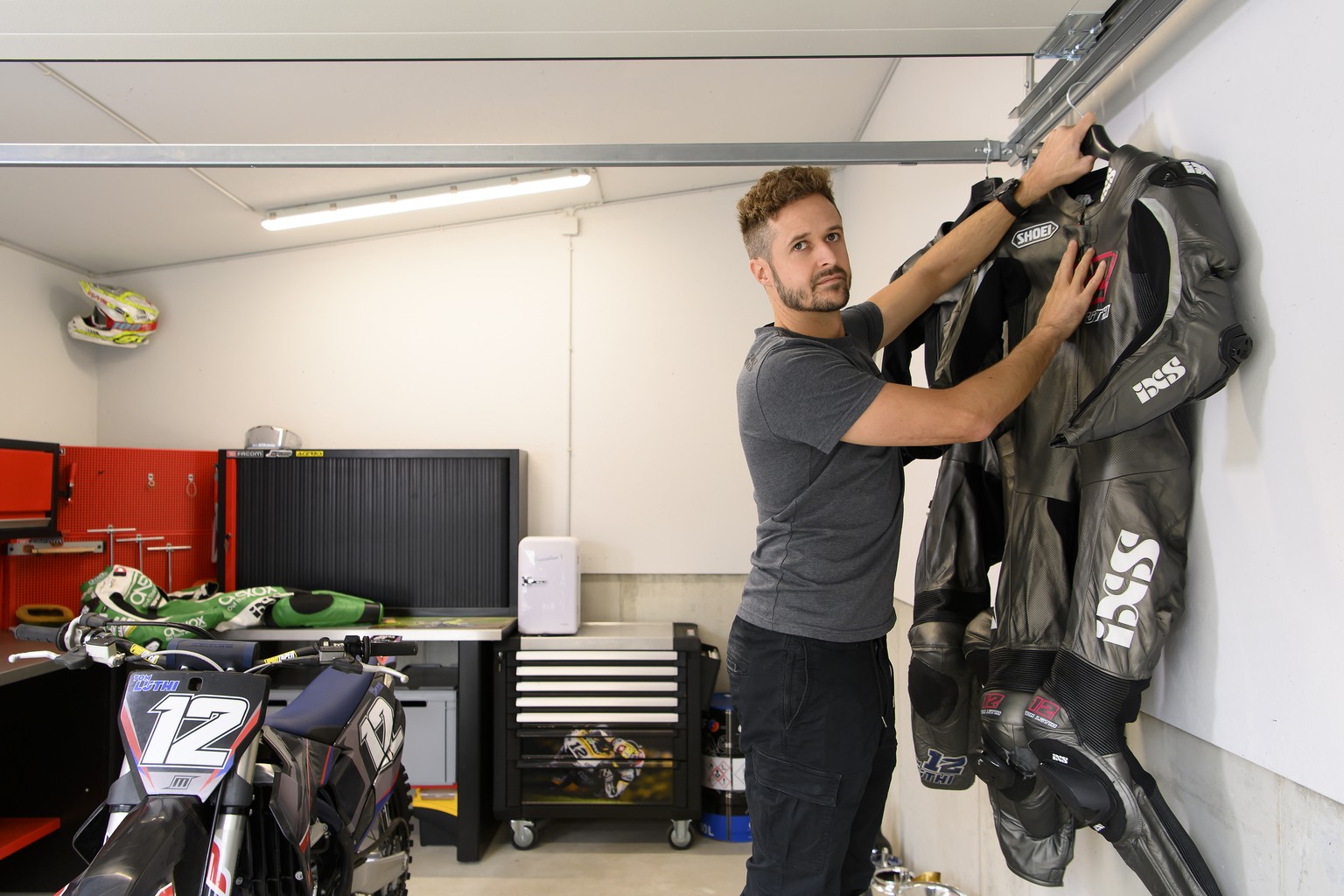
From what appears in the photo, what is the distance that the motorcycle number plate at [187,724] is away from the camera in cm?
161

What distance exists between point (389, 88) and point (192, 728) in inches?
77.7

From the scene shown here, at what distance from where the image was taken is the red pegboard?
3078mm

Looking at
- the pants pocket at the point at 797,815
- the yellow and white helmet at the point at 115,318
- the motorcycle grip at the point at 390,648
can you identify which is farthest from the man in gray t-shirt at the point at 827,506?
the yellow and white helmet at the point at 115,318

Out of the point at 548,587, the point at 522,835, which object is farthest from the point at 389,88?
the point at 522,835

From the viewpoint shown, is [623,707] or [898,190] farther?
[623,707]

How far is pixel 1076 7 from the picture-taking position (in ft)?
4.38

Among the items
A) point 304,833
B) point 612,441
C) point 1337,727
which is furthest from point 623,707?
point 1337,727

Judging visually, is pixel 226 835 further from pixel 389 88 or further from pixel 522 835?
pixel 389 88

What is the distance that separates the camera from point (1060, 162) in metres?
1.44

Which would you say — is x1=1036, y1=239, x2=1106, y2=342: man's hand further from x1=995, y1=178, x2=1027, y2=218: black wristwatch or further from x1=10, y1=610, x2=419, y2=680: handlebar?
x1=10, y1=610, x2=419, y2=680: handlebar

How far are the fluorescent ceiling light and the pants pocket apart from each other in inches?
108

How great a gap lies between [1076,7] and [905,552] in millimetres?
1890

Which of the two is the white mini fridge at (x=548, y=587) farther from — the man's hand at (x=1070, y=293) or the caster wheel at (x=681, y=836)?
the man's hand at (x=1070, y=293)

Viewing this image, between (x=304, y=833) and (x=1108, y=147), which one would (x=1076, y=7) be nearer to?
(x=1108, y=147)
